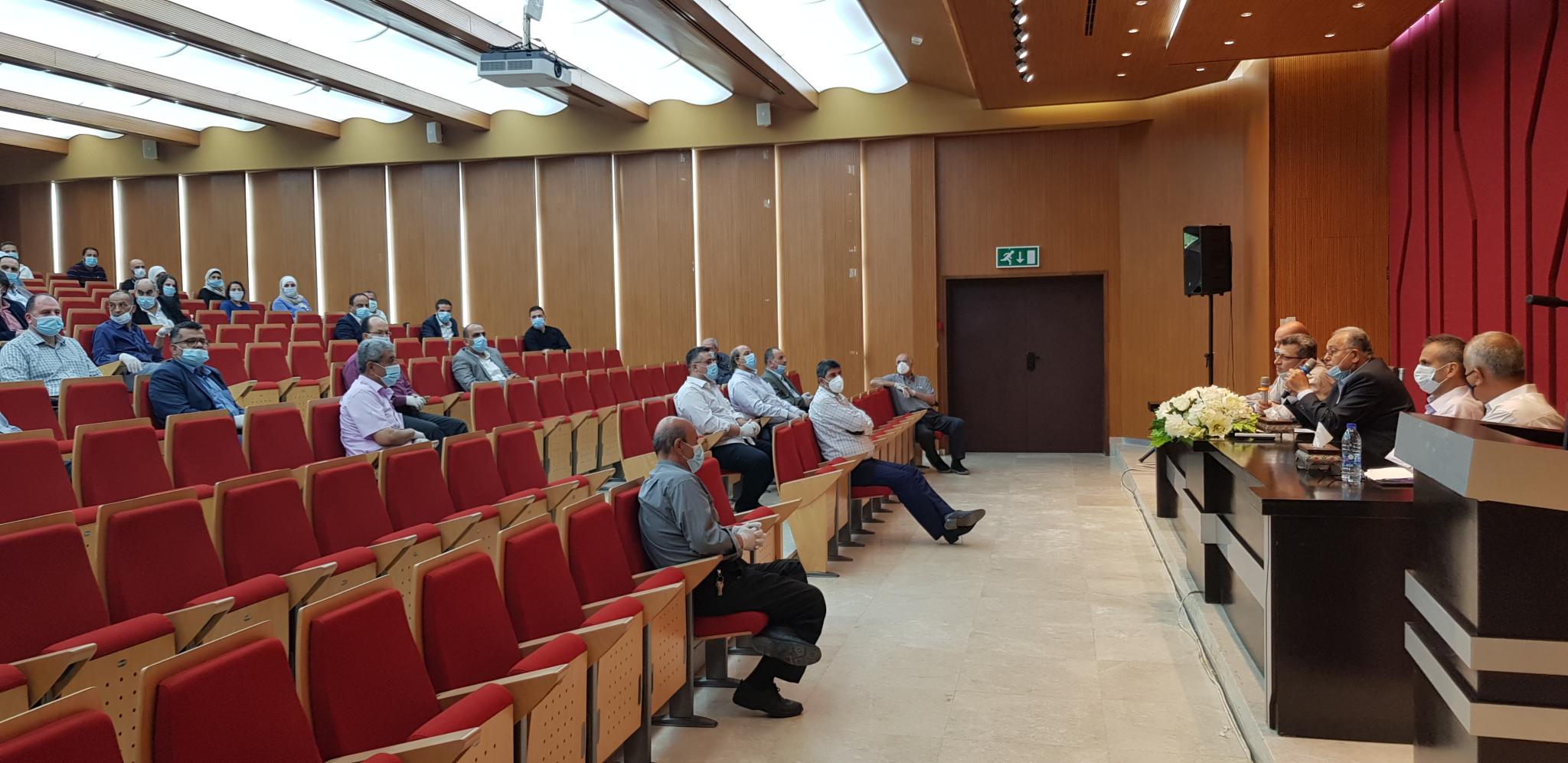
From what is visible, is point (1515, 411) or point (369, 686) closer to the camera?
point (369, 686)

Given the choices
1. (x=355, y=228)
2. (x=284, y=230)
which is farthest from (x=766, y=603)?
(x=284, y=230)

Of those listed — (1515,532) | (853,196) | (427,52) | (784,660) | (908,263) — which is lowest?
(784,660)

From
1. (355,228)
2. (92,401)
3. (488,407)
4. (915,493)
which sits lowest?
(915,493)

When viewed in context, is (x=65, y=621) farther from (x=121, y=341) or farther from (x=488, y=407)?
(x=121, y=341)

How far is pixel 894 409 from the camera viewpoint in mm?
9695

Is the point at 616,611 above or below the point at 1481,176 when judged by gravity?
below

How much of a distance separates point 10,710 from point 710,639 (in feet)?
7.33

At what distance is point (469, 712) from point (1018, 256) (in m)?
9.60

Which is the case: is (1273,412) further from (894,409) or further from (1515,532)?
(894,409)

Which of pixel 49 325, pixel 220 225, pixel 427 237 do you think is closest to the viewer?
pixel 49 325

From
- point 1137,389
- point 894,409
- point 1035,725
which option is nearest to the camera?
point 1035,725

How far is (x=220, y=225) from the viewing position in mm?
13008

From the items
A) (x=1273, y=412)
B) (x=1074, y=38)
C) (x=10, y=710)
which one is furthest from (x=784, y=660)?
(x=1074, y=38)

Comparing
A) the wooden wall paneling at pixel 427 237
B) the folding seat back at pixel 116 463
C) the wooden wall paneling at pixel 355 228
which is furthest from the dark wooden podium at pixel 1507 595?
the wooden wall paneling at pixel 355 228
